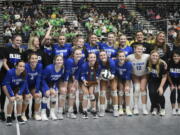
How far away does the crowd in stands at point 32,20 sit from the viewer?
1571 centimetres

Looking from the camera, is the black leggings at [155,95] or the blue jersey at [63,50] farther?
the blue jersey at [63,50]

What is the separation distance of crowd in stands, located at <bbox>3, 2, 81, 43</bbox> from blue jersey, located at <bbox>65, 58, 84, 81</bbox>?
29.6ft

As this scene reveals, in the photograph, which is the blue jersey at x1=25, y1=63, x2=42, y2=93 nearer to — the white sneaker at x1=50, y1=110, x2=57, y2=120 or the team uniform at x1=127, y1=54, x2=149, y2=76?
the white sneaker at x1=50, y1=110, x2=57, y2=120

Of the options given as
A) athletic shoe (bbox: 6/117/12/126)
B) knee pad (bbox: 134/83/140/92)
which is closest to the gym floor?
athletic shoe (bbox: 6/117/12/126)

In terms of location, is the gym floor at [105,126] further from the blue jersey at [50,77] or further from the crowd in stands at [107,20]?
the crowd in stands at [107,20]

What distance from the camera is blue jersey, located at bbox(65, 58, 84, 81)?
597 centimetres

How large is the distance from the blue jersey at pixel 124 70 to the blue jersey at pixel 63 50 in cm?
101

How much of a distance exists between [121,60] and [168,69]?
3.22 feet

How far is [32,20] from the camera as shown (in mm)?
17406

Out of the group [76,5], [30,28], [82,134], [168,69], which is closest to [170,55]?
[168,69]

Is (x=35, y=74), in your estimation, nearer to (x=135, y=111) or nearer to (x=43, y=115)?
(x=43, y=115)

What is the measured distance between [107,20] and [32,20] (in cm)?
455

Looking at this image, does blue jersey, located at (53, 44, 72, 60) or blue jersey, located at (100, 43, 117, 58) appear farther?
blue jersey, located at (100, 43, 117, 58)

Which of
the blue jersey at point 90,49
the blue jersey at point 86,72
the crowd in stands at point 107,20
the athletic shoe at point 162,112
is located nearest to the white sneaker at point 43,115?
the blue jersey at point 86,72
